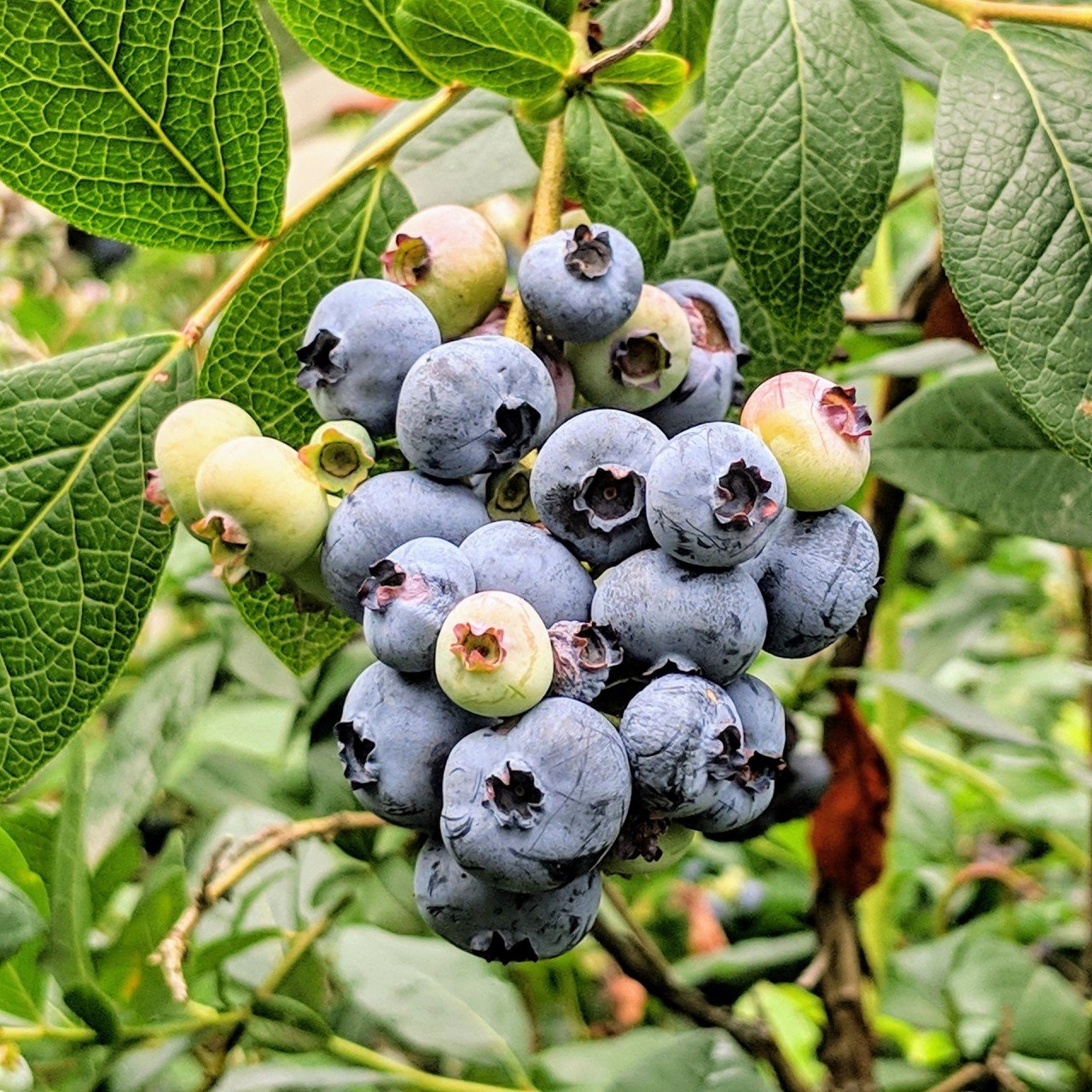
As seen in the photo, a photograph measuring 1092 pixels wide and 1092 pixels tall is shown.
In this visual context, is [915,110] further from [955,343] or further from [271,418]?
[271,418]

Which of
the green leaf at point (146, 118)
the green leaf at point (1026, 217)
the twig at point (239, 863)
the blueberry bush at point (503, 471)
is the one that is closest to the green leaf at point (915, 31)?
the blueberry bush at point (503, 471)

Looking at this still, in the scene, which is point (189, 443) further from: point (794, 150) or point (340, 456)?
point (794, 150)

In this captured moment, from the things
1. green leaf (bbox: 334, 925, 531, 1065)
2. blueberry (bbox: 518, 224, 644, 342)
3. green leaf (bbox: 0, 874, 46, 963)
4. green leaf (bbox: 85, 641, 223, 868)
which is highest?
blueberry (bbox: 518, 224, 644, 342)

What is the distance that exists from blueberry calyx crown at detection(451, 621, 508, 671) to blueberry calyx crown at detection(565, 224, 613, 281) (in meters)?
0.21

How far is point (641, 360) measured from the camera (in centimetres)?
63

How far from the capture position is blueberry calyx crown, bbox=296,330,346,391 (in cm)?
61

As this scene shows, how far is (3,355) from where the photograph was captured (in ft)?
6.49

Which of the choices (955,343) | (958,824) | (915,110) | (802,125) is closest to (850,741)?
(955,343)

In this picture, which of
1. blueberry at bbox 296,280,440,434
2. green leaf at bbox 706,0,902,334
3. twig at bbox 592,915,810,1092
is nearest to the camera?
blueberry at bbox 296,280,440,434

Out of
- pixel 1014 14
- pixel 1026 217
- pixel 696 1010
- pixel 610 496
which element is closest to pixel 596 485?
pixel 610 496

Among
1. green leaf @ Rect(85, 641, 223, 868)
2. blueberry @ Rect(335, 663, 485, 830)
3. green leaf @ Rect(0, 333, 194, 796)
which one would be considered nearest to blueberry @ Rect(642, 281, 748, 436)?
blueberry @ Rect(335, 663, 485, 830)

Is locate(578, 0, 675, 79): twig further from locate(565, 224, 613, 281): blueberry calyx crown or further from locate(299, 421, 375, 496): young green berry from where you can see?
locate(299, 421, 375, 496): young green berry

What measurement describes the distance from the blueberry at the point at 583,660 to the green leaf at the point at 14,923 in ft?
1.52

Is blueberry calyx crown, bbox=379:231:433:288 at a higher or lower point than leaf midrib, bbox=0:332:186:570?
higher
